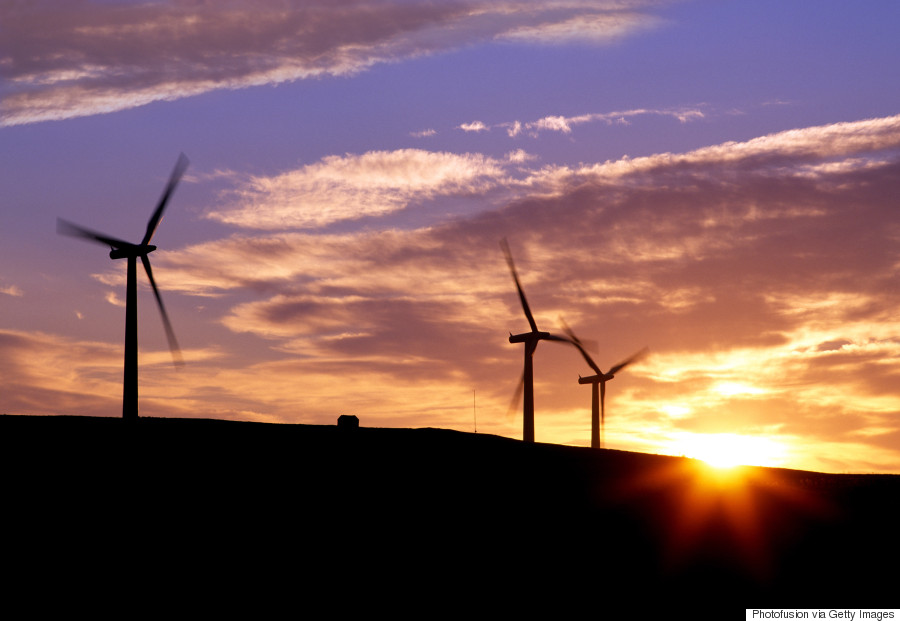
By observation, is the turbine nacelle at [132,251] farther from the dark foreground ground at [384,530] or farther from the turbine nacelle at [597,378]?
the turbine nacelle at [597,378]

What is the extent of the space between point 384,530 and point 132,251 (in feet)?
87.2

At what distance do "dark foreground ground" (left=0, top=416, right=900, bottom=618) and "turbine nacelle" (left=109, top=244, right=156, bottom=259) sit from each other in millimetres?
11001

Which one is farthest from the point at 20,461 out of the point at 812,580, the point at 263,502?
the point at 812,580

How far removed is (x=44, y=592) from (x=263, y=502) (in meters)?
15.8

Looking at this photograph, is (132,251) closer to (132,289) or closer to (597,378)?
(132,289)

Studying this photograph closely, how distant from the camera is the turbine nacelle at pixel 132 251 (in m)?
74.6

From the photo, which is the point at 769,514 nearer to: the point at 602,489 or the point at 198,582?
the point at 602,489

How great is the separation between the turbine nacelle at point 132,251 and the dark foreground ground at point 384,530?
433 inches

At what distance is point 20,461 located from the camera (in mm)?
63906

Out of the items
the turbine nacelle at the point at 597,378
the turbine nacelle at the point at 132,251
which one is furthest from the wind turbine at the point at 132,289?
the turbine nacelle at the point at 597,378

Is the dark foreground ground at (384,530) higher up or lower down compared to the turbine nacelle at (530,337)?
lower down

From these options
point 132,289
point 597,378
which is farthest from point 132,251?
point 597,378

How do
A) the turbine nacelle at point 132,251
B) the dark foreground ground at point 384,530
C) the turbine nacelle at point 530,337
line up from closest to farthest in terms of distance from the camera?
the dark foreground ground at point 384,530 → the turbine nacelle at point 132,251 → the turbine nacelle at point 530,337

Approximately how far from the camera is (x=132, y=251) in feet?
245
